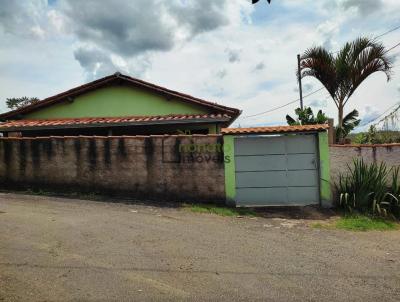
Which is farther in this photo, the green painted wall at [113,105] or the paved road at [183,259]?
the green painted wall at [113,105]

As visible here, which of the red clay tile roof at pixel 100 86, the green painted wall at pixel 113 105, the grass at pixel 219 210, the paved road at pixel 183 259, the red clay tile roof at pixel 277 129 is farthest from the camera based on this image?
the green painted wall at pixel 113 105

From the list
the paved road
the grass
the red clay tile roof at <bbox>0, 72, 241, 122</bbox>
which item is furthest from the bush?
the red clay tile roof at <bbox>0, 72, 241, 122</bbox>

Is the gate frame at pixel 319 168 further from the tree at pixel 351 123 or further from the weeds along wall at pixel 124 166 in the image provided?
the tree at pixel 351 123

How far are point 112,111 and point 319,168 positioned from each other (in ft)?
28.7

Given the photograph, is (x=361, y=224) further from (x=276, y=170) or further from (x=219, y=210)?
(x=219, y=210)

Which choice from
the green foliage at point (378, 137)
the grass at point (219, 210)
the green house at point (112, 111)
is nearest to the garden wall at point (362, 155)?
the grass at point (219, 210)

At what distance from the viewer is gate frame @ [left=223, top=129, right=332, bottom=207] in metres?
10.7

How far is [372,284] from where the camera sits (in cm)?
545

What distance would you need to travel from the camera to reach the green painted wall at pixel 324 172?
10.7 m

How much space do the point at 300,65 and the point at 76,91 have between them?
8.44 meters

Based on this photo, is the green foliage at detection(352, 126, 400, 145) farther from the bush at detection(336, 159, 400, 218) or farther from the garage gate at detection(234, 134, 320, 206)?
the garage gate at detection(234, 134, 320, 206)

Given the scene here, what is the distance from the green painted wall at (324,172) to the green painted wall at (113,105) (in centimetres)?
658

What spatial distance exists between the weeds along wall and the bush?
10.2 feet

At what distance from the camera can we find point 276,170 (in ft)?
36.0
